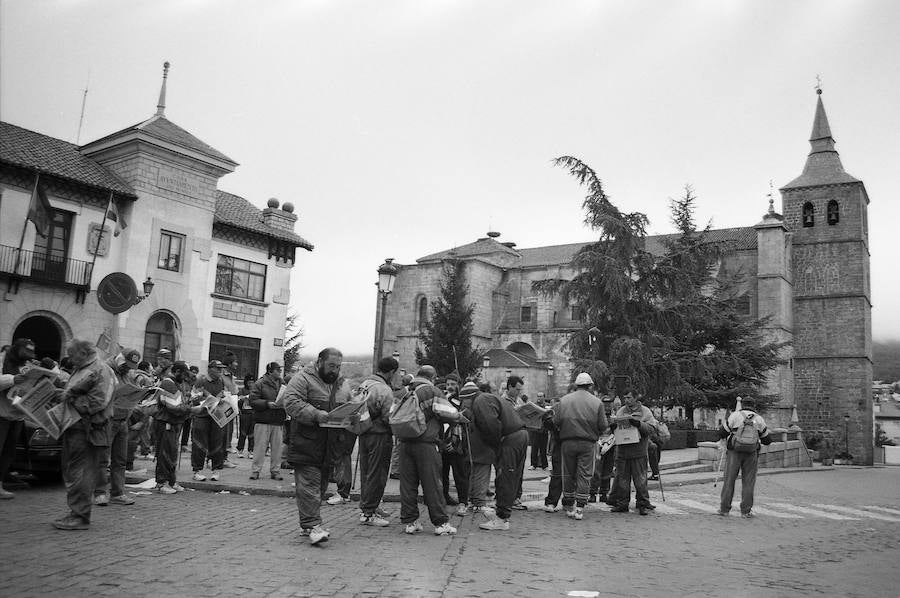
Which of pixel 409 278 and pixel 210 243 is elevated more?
pixel 409 278

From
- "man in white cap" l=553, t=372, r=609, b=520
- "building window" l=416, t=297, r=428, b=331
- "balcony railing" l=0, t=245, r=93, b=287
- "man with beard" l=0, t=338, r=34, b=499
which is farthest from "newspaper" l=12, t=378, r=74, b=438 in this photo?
"building window" l=416, t=297, r=428, b=331

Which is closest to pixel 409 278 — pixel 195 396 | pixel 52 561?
pixel 195 396

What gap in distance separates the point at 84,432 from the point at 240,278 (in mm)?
20327

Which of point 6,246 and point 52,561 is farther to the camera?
point 6,246

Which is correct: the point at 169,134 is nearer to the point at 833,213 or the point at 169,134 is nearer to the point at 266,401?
the point at 266,401

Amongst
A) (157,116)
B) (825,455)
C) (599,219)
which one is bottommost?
(825,455)

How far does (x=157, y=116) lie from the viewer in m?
26.7

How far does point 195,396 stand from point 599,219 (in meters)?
16.3

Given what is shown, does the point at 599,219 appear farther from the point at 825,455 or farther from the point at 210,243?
the point at 825,455

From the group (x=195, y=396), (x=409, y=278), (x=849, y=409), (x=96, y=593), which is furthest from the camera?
(x=409, y=278)

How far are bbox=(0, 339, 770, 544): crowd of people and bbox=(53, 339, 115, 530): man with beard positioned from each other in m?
0.01

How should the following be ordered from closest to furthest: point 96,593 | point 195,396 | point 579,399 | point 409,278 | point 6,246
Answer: point 96,593, point 579,399, point 195,396, point 6,246, point 409,278

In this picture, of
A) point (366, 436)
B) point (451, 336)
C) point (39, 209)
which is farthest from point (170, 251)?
point (451, 336)

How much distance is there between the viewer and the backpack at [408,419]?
25.2 feet
